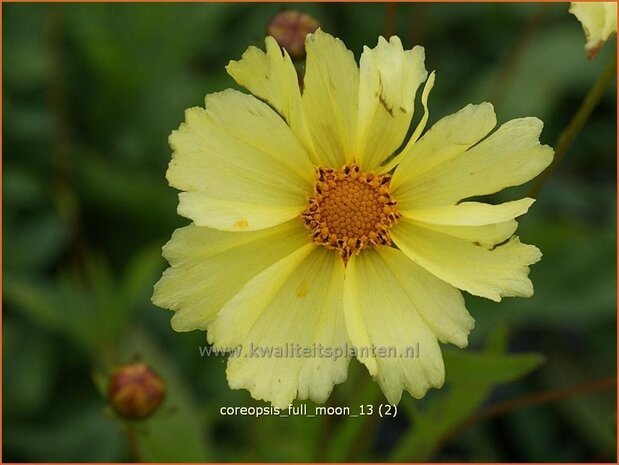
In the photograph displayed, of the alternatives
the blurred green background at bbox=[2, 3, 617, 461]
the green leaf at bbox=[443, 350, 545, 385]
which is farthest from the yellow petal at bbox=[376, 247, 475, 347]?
the blurred green background at bbox=[2, 3, 617, 461]

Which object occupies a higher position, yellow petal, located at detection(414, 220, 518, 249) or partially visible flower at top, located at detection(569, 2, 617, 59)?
partially visible flower at top, located at detection(569, 2, 617, 59)

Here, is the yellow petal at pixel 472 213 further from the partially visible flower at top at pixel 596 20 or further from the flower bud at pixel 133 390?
the flower bud at pixel 133 390

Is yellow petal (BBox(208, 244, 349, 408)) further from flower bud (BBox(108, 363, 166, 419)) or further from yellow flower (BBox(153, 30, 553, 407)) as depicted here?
flower bud (BBox(108, 363, 166, 419))

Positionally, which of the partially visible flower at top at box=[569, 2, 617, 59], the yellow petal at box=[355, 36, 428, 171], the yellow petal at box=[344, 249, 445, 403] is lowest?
the yellow petal at box=[344, 249, 445, 403]

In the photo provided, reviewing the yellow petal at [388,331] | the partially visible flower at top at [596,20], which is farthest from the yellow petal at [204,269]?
the partially visible flower at top at [596,20]

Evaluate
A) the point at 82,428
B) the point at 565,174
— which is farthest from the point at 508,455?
the point at 82,428

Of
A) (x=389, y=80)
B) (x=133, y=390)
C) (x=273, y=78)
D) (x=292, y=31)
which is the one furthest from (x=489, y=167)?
(x=133, y=390)
